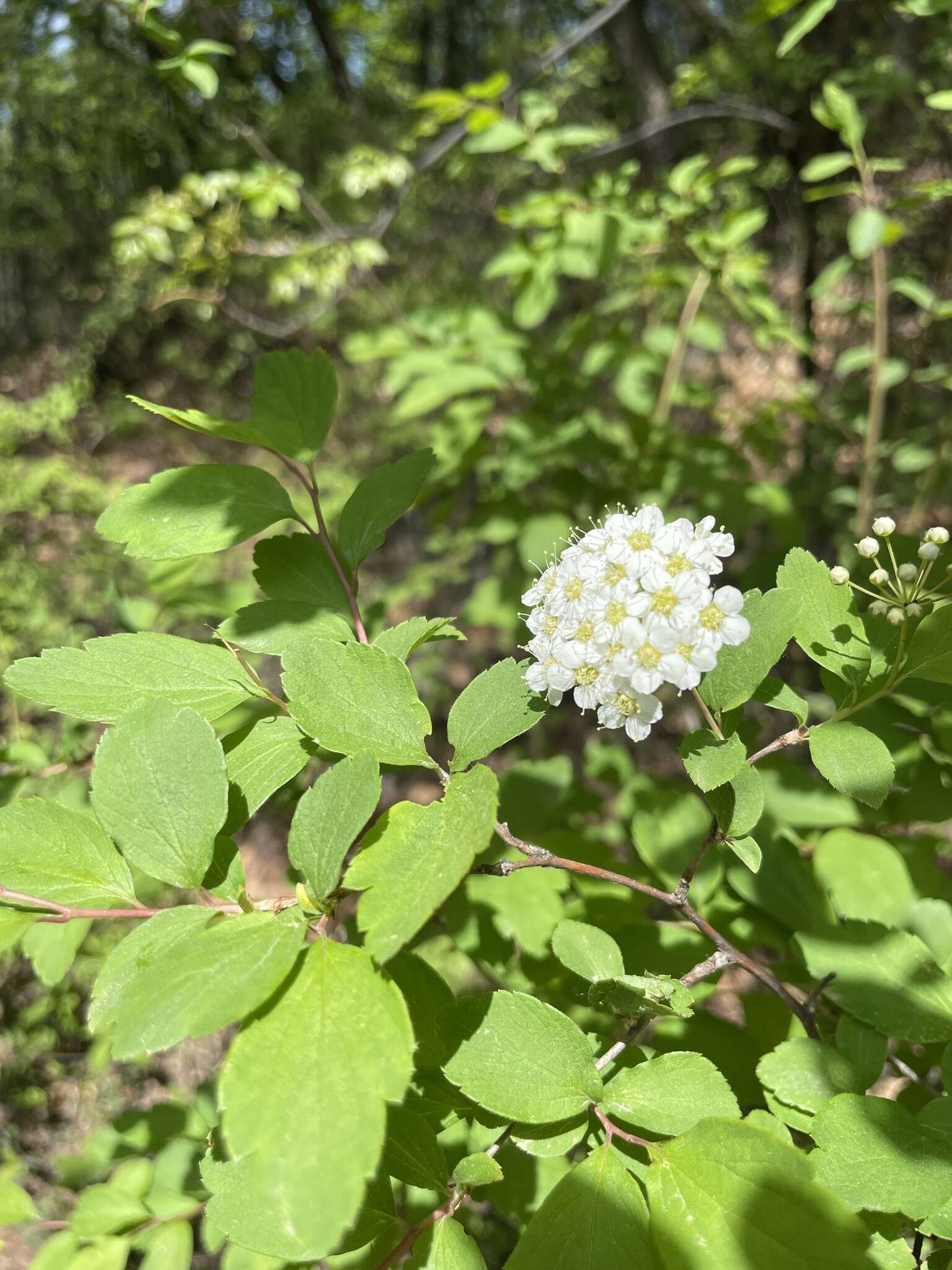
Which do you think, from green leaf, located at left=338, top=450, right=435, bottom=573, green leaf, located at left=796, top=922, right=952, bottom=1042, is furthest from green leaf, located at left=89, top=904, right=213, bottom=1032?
green leaf, located at left=796, top=922, right=952, bottom=1042

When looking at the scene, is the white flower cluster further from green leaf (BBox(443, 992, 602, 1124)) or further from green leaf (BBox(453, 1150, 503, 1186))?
green leaf (BBox(453, 1150, 503, 1186))

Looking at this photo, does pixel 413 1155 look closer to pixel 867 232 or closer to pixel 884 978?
pixel 884 978

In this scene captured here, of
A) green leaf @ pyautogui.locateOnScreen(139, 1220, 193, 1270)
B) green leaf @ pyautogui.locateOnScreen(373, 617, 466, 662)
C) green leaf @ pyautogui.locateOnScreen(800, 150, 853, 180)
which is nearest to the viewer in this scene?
green leaf @ pyautogui.locateOnScreen(373, 617, 466, 662)

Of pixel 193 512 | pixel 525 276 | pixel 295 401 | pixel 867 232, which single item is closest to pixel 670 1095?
pixel 193 512

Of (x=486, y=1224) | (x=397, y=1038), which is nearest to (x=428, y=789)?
(x=486, y=1224)

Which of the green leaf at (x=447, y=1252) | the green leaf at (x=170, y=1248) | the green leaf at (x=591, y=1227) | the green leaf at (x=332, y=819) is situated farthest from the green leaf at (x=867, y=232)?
the green leaf at (x=170, y=1248)

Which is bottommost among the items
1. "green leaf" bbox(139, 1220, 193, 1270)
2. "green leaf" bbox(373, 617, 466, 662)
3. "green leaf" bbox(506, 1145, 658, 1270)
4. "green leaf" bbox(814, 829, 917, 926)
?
"green leaf" bbox(139, 1220, 193, 1270)

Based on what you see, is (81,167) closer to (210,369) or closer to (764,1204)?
(210,369)
